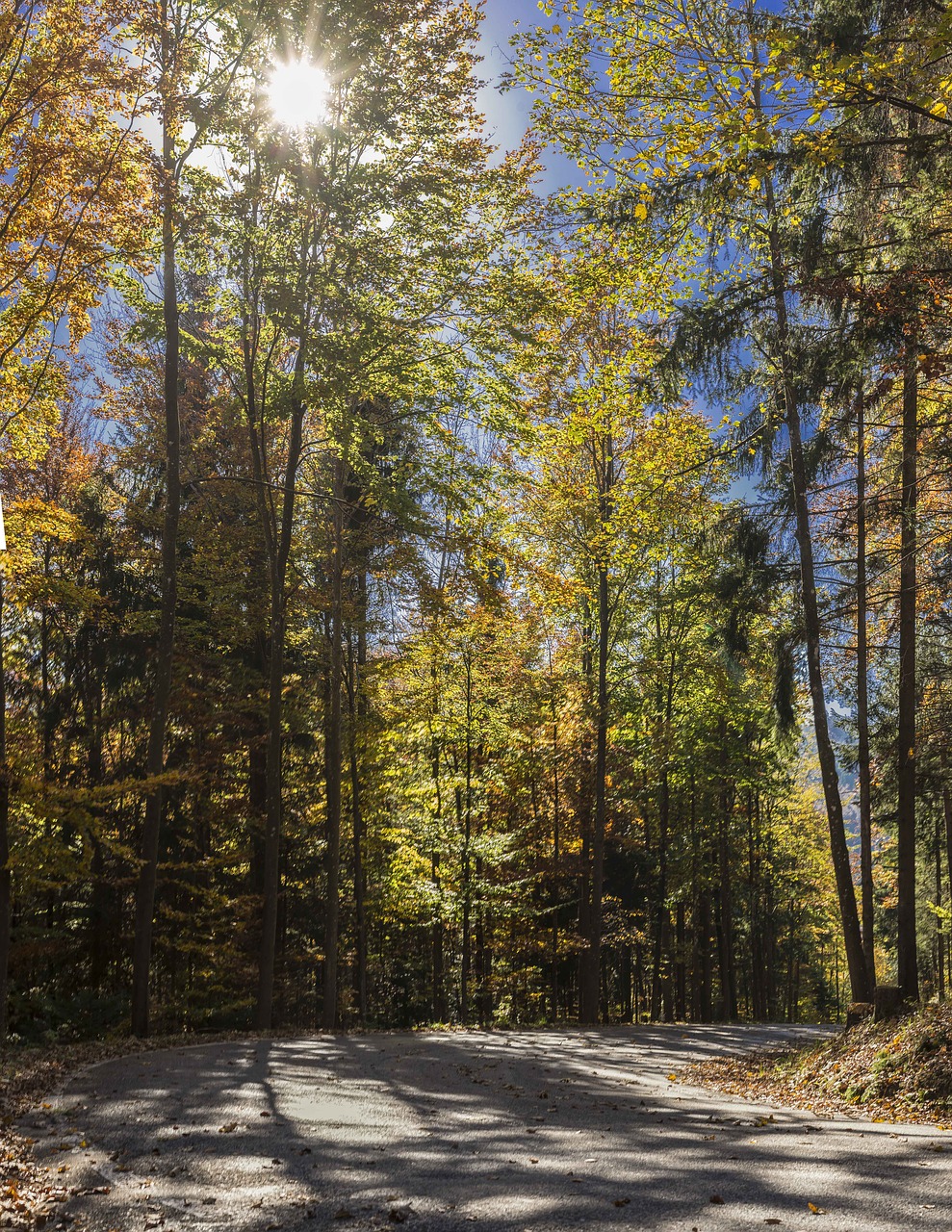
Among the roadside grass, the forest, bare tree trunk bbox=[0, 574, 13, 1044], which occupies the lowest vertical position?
the roadside grass

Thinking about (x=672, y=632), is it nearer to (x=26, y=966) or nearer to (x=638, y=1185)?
(x=26, y=966)

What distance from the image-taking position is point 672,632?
26.0 m

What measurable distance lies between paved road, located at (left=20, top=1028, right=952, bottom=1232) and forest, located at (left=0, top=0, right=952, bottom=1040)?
3.85 metres

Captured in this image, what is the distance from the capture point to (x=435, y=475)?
50.9 feet

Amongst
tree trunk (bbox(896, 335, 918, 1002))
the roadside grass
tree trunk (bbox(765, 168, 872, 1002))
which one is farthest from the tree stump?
tree trunk (bbox(765, 168, 872, 1002))

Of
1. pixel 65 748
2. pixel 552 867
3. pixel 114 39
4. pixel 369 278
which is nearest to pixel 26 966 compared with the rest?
pixel 65 748

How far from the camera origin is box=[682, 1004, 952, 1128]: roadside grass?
8391mm

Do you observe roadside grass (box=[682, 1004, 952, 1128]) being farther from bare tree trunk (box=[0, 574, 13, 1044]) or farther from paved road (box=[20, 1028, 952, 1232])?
bare tree trunk (box=[0, 574, 13, 1044])

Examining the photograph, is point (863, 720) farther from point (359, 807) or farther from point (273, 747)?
point (359, 807)

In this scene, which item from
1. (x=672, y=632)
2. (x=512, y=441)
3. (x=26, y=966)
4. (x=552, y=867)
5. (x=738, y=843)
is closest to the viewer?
(x=512, y=441)

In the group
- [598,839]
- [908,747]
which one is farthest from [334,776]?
[908,747]

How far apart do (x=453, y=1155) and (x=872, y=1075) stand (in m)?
4.88

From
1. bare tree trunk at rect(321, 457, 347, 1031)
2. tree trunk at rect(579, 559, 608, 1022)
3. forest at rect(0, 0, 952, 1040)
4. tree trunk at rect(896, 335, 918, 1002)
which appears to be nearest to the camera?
forest at rect(0, 0, 952, 1040)

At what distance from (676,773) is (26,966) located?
1598cm
